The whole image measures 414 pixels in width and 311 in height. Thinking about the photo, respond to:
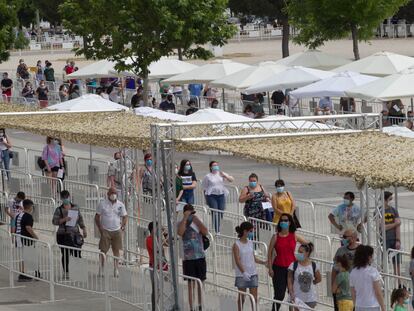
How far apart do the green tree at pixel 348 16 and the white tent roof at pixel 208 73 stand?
648 centimetres

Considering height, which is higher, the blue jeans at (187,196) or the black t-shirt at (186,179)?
the black t-shirt at (186,179)

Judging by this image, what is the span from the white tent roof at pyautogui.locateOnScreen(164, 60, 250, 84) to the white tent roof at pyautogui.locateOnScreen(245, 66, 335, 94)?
13.8 feet

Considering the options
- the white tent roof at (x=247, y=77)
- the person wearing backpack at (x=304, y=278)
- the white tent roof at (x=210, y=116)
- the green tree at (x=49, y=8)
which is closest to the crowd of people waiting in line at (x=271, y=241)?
the person wearing backpack at (x=304, y=278)

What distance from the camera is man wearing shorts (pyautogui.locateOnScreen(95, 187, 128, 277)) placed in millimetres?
22172

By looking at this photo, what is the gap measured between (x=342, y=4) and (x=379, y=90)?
715 inches

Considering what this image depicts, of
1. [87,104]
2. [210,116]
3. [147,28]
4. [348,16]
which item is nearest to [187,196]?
[210,116]

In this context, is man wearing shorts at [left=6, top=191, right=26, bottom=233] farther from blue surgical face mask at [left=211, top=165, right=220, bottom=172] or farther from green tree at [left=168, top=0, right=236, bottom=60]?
green tree at [left=168, top=0, right=236, bottom=60]

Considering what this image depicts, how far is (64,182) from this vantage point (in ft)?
91.1

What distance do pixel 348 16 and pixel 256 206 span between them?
1063 inches

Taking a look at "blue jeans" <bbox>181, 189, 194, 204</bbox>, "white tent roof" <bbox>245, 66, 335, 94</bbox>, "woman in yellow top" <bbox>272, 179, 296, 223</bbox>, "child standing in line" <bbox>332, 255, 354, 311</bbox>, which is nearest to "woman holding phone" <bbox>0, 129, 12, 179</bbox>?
"white tent roof" <bbox>245, 66, 335, 94</bbox>

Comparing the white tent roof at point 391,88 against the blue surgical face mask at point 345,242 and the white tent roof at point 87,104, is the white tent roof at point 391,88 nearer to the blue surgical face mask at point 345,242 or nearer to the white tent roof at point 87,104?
the white tent roof at point 87,104

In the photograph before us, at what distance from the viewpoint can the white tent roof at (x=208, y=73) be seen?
4238 centimetres

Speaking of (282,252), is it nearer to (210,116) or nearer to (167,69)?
(210,116)

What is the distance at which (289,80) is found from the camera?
37812 mm
